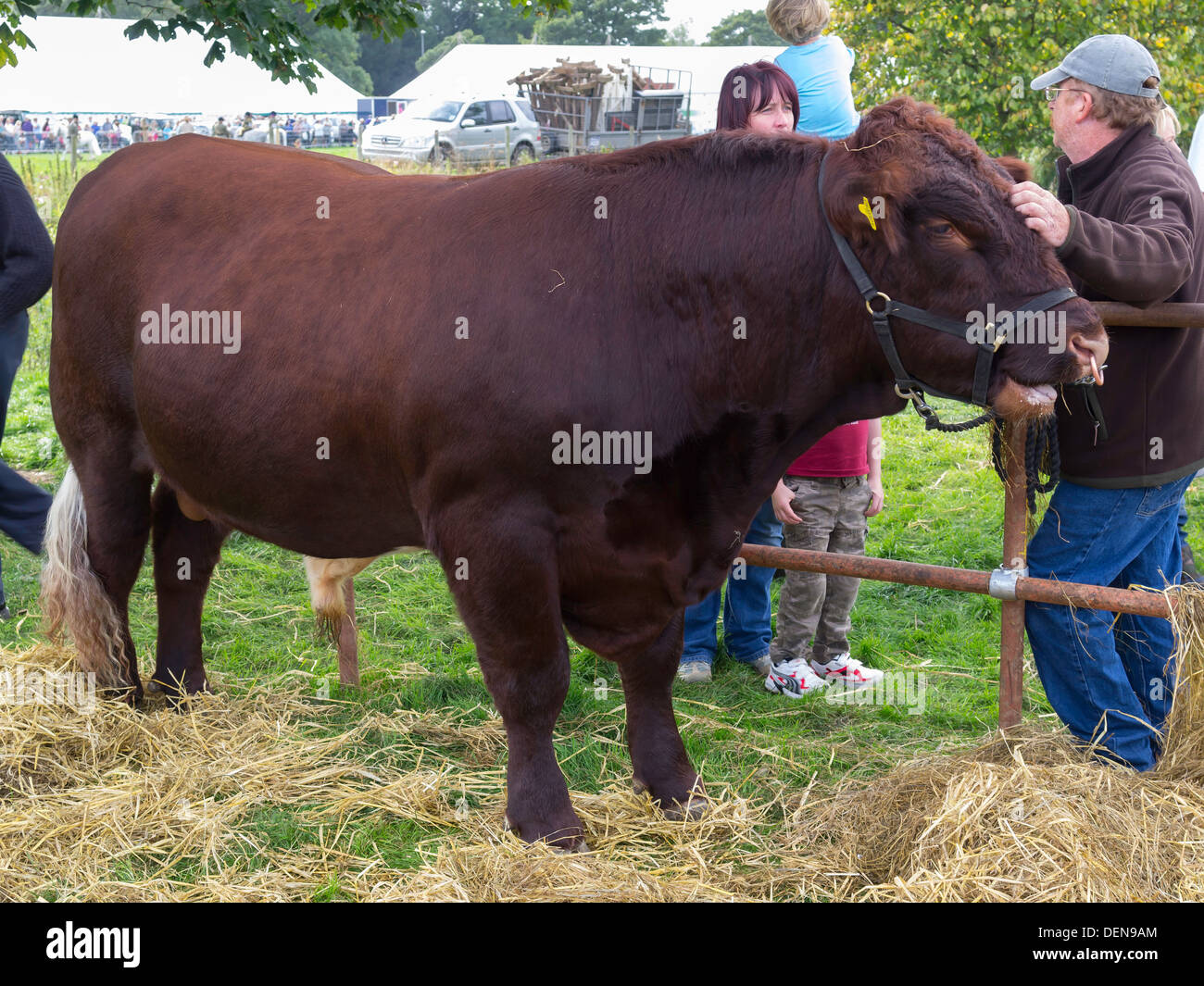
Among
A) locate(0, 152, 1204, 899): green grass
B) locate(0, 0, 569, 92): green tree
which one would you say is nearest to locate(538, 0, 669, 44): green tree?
locate(0, 0, 569, 92): green tree

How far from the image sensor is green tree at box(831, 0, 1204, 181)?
35.0ft

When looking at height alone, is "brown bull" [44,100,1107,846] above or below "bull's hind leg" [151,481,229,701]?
above

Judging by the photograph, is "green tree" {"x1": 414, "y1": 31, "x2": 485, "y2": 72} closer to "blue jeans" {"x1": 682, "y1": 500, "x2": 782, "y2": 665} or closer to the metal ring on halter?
"blue jeans" {"x1": 682, "y1": 500, "x2": 782, "y2": 665}

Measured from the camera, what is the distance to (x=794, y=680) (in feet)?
14.4

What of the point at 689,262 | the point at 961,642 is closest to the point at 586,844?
the point at 689,262

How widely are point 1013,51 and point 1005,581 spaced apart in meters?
9.01

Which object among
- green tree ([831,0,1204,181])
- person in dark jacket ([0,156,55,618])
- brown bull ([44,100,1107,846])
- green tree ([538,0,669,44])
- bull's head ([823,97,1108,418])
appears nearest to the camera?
bull's head ([823,97,1108,418])

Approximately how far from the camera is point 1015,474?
3.44 metres

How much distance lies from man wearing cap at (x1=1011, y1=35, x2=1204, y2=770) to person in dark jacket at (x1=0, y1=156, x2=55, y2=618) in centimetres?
395

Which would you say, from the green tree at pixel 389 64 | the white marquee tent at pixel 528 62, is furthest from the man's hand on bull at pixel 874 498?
the green tree at pixel 389 64

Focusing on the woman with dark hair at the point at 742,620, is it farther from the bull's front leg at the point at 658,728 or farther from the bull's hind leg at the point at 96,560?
the bull's hind leg at the point at 96,560

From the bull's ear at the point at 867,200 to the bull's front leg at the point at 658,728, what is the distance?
4.23 feet

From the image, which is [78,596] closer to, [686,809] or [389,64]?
[686,809]
